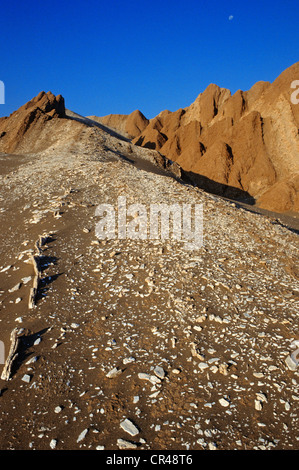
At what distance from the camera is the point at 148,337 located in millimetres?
5262

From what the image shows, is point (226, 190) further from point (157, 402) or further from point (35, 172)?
point (157, 402)

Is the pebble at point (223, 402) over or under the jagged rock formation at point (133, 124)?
under

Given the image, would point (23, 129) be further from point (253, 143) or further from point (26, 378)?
point (26, 378)

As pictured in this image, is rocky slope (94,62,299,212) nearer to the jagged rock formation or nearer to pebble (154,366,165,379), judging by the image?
pebble (154,366,165,379)

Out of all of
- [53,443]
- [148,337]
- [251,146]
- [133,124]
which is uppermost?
[133,124]

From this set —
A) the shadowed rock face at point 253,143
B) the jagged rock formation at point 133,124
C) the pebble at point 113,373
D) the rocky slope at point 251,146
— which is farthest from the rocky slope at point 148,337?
the jagged rock formation at point 133,124

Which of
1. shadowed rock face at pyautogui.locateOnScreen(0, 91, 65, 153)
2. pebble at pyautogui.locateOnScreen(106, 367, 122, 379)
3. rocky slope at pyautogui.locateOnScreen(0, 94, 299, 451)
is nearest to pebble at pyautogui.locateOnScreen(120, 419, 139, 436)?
rocky slope at pyautogui.locateOnScreen(0, 94, 299, 451)

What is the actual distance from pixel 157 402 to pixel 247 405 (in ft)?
4.29

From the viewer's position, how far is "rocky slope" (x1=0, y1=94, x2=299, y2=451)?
12.1 feet

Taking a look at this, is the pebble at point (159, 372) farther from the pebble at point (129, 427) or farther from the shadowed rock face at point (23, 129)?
the shadowed rock face at point (23, 129)

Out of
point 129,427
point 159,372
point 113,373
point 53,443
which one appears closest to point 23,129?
point 113,373

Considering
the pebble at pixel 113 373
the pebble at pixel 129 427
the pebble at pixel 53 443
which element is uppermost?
the pebble at pixel 113 373

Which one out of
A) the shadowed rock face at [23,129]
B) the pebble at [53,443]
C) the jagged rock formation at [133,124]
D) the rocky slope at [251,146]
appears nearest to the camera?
the pebble at [53,443]

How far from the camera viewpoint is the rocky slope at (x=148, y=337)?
3.68 m
